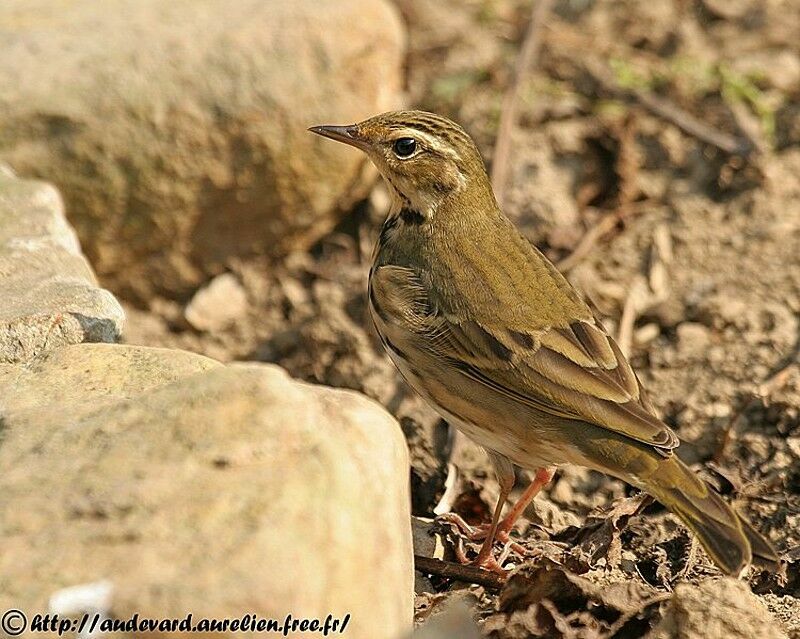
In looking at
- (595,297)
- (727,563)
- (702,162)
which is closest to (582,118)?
(702,162)

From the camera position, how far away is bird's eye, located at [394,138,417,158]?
5.52m

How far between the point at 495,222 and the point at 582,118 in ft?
7.79

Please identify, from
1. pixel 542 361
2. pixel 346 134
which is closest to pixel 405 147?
pixel 346 134

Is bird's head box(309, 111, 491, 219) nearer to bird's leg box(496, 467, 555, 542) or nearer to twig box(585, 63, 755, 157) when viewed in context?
bird's leg box(496, 467, 555, 542)

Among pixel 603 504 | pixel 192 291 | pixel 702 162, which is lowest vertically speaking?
pixel 192 291

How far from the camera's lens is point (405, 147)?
554 centimetres

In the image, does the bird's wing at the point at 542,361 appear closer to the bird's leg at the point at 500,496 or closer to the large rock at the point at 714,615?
the bird's leg at the point at 500,496

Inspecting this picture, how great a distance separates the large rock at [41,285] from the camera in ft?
14.9

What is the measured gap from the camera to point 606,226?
7227 millimetres

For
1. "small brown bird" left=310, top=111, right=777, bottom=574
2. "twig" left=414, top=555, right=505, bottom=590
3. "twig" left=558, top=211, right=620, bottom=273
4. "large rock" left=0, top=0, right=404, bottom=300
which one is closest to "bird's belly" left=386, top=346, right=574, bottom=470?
"small brown bird" left=310, top=111, right=777, bottom=574

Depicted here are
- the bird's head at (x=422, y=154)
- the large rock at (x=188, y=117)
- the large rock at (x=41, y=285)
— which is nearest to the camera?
the large rock at (x=41, y=285)

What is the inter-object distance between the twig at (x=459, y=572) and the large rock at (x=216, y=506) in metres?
0.87

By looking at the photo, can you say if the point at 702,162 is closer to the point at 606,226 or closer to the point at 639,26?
the point at 606,226

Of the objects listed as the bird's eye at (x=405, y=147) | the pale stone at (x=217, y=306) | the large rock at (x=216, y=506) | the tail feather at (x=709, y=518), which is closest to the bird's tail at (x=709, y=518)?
the tail feather at (x=709, y=518)
